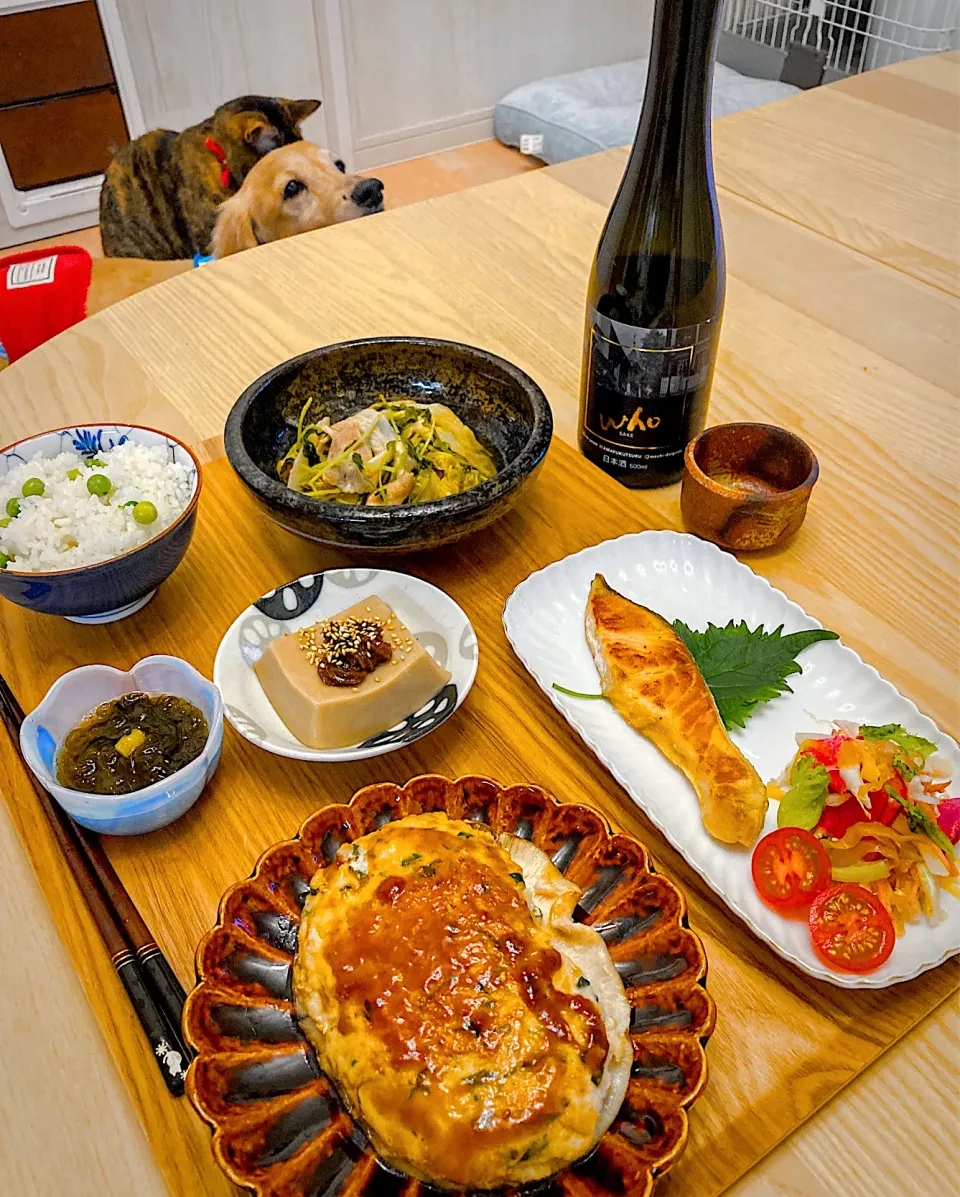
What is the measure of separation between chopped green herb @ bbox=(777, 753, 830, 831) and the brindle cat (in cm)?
309

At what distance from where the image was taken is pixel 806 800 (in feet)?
3.03

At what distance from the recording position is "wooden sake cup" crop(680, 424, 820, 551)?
124 cm

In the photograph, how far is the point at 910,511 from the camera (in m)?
1.39

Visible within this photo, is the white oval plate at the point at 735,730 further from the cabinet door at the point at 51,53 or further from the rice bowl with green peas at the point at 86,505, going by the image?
the cabinet door at the point at 51,53

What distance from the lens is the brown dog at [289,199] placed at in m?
3.21

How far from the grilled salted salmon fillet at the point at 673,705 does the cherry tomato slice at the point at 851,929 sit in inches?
3.7

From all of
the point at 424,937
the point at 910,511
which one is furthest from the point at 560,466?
the point at 424,937

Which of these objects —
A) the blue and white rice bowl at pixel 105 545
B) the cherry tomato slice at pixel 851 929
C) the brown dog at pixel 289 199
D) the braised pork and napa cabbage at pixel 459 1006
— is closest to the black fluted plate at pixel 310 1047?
the braised pork and napa cabbage at pixel 459 1006

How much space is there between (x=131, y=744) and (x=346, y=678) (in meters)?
0.23

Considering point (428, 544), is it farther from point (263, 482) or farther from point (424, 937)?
point (424, 937)

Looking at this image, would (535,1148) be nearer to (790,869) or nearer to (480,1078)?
(480,1078)

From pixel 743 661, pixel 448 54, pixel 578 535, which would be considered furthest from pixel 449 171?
pixel 743 661

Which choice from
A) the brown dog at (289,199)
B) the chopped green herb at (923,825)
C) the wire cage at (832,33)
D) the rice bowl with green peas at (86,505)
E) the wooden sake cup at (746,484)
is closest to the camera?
the chopped green herb at (923,825)

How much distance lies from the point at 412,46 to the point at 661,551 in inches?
163
